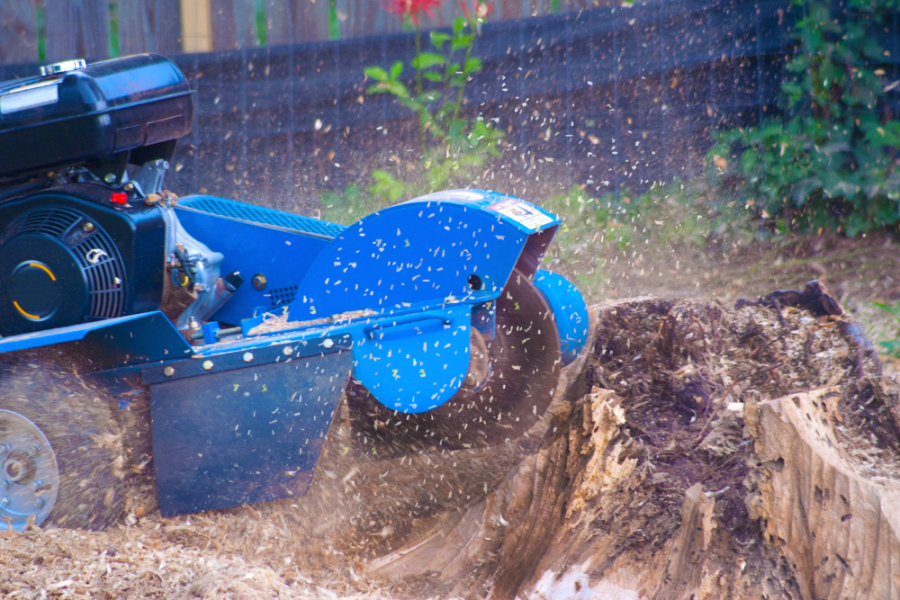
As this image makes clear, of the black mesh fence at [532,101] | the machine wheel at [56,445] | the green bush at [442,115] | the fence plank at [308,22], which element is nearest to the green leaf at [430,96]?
the green bush at [442,115]

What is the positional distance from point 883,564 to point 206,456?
1.64 m

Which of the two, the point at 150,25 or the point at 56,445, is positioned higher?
the point at 150,25

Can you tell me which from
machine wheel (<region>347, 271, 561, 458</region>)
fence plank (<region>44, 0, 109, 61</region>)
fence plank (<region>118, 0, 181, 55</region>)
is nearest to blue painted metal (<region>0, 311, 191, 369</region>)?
machine wheel (<region>347, 271, 561, 458</region>)

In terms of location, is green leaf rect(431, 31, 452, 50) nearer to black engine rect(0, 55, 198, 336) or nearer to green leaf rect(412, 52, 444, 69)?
green leaf rect(412, 52, 444, 69)

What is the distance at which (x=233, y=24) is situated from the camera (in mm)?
5043

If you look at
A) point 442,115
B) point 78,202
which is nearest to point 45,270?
point 78,202

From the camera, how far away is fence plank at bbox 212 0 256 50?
16.5 feet

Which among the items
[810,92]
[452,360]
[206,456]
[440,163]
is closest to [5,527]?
[206,456]

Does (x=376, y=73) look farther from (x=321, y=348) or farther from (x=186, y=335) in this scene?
(x=321, y=348)

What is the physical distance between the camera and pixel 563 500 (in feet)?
6.47

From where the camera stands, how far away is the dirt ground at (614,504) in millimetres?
1627

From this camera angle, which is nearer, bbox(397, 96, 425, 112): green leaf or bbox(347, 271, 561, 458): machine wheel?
bbox(347, 271, 561, 458): machine wheel

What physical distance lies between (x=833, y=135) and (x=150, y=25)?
15.1 feet

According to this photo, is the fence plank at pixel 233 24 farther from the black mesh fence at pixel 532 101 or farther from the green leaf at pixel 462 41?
the green leaf at pixel 462 41
